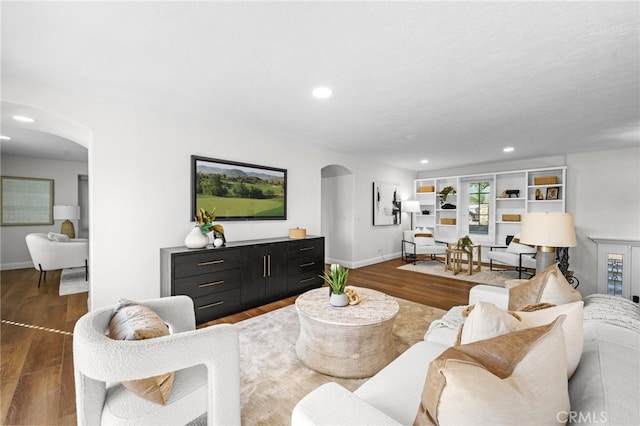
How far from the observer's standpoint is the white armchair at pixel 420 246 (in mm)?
5930

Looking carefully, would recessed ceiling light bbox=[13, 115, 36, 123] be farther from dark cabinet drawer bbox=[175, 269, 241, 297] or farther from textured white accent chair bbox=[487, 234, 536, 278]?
textured white accent chair bbox=[487, 234, 536, 278]

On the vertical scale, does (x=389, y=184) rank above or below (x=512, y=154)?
below

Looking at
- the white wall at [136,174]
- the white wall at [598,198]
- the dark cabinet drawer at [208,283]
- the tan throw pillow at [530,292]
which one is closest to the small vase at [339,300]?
the tan throw pillow at [530,292]

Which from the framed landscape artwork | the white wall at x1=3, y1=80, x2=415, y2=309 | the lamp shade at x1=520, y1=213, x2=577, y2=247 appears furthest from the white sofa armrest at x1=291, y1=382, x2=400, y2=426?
the framed landscape artwork

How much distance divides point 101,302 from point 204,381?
2.13 meters

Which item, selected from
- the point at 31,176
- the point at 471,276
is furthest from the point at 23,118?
the point at 471,276

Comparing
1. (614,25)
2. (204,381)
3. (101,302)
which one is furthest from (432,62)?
(101,302)

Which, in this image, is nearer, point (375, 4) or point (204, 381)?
point (204, 381)

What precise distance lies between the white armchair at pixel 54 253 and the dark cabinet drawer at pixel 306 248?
359cm

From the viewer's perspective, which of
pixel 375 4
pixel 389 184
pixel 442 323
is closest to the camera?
pixel 375 4

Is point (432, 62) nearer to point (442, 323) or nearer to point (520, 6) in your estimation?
point (520, 6)

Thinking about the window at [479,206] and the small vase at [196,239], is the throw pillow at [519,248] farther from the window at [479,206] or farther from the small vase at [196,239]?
the small vase at [196,239]

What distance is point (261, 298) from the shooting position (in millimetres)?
3477

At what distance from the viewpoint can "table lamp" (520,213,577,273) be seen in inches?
83.0
